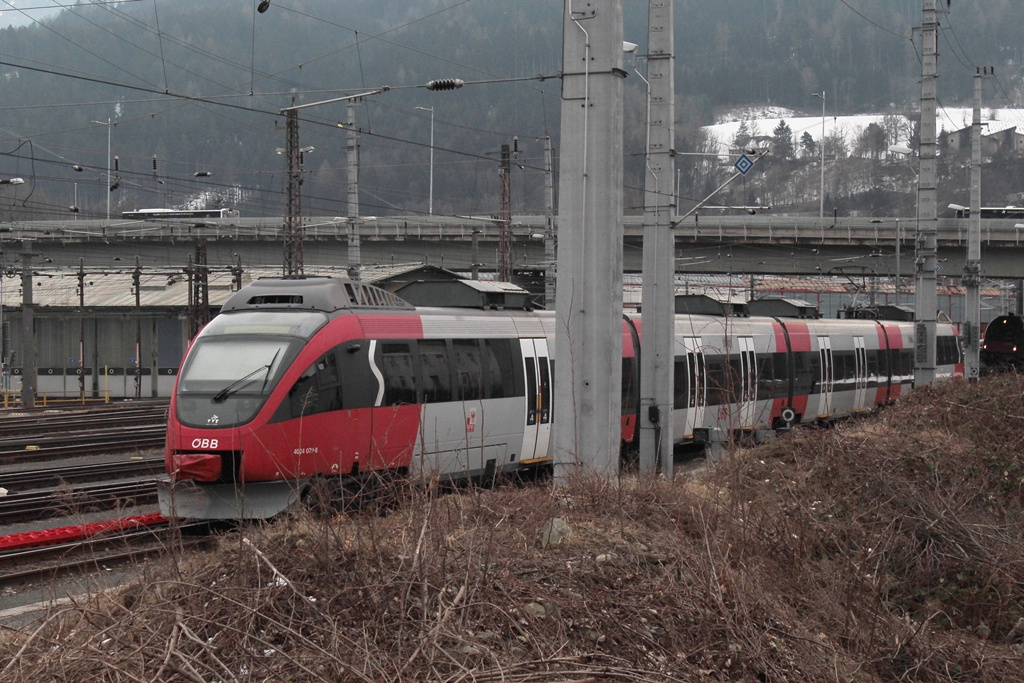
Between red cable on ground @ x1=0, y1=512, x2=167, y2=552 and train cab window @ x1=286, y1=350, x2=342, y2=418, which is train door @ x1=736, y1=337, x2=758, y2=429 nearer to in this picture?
train cab window @ x1=286, y1=350, x2=342, y2=418

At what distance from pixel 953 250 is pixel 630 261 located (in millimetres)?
15550

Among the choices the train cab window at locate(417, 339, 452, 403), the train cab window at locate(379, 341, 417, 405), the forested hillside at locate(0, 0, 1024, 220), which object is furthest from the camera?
the forested hillside at locate(0, 0, 1024, 220)

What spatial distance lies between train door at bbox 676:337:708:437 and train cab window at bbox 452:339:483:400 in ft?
20.8

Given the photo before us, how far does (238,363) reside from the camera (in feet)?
37.9

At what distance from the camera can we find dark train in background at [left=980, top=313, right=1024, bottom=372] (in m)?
42.8

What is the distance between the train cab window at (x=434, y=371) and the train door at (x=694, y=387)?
7.00 meters

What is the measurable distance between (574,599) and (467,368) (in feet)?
27.2

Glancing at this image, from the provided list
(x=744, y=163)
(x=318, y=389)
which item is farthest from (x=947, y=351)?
(x=318, y=389)

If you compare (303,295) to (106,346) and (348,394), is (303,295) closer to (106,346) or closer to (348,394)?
(348,394)

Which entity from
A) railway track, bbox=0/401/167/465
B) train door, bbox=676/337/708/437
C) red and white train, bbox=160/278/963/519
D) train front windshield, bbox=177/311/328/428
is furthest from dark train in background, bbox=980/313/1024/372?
train front windshield, bbox=177/311/328/428

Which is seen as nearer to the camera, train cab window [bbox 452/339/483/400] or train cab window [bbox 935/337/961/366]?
train cab window [bbox 452/339/483/400]

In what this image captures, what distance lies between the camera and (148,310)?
48.3 metres

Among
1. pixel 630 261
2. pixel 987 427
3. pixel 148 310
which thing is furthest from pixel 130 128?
pixel 987 427

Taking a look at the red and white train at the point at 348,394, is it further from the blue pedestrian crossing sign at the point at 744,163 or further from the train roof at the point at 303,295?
the blue pedestrian crossing sign at the point at 744,163
